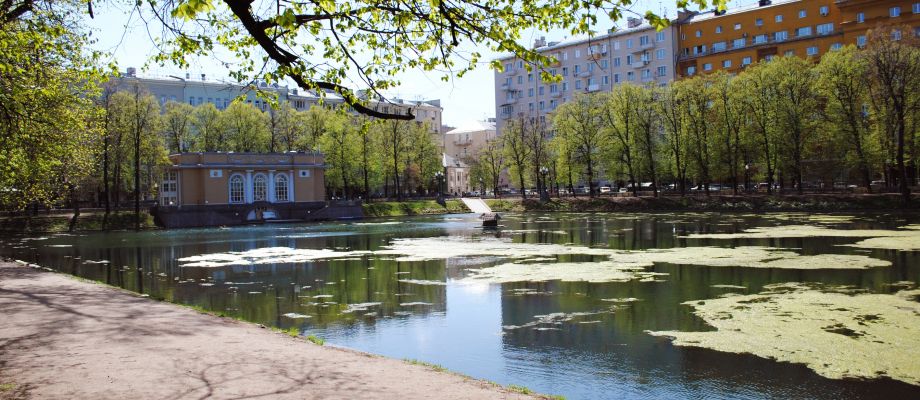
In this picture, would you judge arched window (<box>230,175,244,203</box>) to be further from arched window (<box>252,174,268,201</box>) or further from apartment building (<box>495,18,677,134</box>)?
apartment building (<box>495,18,677,134</box>)

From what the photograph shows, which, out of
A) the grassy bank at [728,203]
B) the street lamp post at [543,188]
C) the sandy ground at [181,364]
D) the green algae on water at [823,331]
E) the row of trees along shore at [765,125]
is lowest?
the green algae on water at [823,331]

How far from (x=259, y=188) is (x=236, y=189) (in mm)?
2579

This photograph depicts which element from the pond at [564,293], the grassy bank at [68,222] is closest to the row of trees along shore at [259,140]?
the grassy bank at [68,222]

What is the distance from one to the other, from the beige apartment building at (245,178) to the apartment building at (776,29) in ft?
175

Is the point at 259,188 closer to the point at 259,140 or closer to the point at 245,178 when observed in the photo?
the point at 245,178

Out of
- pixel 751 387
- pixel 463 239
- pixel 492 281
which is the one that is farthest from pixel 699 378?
pixel 463 239

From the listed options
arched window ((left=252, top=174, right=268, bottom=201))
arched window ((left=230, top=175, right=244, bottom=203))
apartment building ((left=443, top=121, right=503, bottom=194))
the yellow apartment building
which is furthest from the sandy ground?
apartment building ((left=443, top=121, right=503, bottom=194))

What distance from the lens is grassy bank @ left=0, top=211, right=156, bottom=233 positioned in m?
56.4

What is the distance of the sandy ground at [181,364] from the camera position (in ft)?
24.3

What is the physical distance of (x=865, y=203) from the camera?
2058 inches

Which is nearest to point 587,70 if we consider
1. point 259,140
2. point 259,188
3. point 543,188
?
point 543,188

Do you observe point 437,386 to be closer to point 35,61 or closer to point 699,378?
point 699,378

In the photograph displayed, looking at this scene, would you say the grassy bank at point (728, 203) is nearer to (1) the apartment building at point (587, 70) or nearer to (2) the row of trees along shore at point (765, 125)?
(2) the row of trees along shore at point (765, 125)

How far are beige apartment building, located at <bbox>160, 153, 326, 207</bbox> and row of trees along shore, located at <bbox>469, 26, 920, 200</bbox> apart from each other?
88.1 feet
